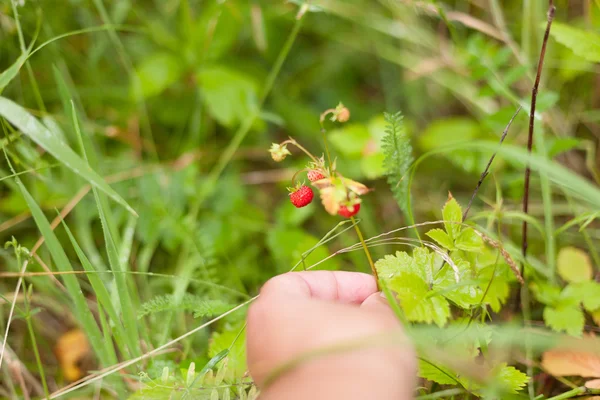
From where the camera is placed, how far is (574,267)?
1229mm

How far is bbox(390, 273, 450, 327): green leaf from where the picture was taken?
813mm

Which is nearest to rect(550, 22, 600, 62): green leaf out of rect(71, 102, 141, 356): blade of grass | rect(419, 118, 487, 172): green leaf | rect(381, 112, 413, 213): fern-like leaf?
rect(381, 112, 413, 213): fern-like leaf

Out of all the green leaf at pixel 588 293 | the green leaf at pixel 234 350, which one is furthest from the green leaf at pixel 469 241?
the green leaf at pixel 234 350

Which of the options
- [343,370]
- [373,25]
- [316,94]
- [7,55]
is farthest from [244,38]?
[343,370]

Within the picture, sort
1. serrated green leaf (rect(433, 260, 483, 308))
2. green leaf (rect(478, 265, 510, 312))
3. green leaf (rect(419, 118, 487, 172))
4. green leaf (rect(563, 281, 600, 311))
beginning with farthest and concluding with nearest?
green leaf (rect(419, 118, 487, 172)), green leaf (rect(563, 281, 600, 311)), green leaf (rect(478, 265, 510, 312)), serrated green leaf (rect(433, 260, 483, 308))

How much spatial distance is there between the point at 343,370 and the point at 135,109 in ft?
5.42

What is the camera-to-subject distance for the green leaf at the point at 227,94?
1.77 meters

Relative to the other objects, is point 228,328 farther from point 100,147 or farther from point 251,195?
point 100,147

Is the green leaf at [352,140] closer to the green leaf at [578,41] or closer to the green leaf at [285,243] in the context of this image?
the green leaf at [285,243]

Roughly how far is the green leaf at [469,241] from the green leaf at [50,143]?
2.10ft

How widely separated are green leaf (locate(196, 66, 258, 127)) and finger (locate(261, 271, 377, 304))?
1.01 meters

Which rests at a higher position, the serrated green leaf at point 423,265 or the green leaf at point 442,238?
the green leaf at point 442,238

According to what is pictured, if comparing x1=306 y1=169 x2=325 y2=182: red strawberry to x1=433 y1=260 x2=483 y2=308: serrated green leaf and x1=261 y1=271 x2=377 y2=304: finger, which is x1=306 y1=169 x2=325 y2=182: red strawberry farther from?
x1=433 y1=260 x2=483 y2=308: serrated green leaf

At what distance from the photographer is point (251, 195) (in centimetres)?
200
